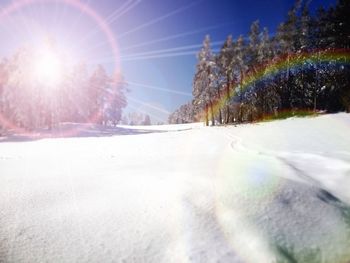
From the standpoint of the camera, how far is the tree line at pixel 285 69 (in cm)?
3294

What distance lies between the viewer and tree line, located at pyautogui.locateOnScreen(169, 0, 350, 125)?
32938 millimetres

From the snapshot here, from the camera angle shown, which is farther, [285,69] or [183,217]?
[285,69]

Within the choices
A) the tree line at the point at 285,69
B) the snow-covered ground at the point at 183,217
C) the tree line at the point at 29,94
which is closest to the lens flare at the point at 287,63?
the tree line at the point at 285,69

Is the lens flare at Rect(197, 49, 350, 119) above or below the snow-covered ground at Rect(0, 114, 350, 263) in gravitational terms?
above

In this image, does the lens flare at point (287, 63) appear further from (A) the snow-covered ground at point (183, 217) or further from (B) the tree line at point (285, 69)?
(A) the snow-covered ground at point (183, 217)

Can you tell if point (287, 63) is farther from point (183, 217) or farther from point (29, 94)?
point (183, 217)

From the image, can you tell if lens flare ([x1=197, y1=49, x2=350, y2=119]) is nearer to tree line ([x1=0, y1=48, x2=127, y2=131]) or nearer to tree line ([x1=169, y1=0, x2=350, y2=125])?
tree line ([x1=169, y1=0, x2=350, y2=125])

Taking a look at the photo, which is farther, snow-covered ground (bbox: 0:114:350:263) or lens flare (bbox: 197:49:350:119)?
lens flare (bbox: 197:49:350:119)

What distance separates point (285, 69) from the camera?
3838cm

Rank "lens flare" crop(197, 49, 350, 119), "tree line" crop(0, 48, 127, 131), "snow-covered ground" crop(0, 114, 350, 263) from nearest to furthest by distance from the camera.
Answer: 1. "snow-covered ground" crop(0, 114, 350, 263)
2. "lens flare" crop(197, 49, 350, 119)
3. "tree line" crop(0, 48, 127, 131)

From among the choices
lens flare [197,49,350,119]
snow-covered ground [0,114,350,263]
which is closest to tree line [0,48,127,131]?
lens flare [197,49,350,119]

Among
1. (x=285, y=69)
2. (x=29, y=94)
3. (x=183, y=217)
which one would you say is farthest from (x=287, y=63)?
(x=183, y=217)

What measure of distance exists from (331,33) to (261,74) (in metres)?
11.6

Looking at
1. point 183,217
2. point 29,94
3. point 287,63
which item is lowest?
point 183,217
